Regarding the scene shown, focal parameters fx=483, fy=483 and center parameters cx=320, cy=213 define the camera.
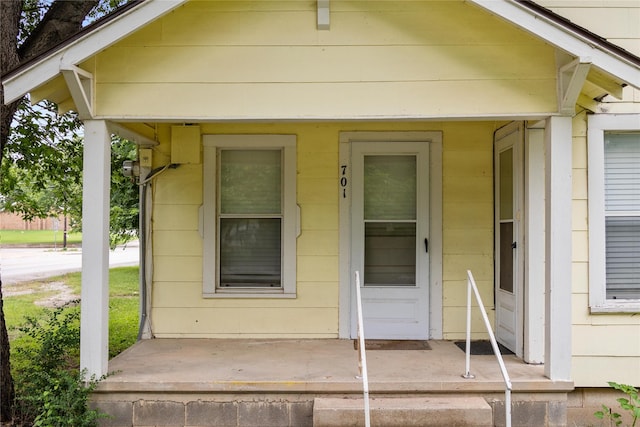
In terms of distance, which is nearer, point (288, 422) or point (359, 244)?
point (288, 422)

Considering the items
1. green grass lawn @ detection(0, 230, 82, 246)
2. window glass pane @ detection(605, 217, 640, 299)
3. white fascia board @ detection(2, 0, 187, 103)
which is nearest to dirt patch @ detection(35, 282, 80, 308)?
white fascia board @ detection(2, 0, 187, 103)

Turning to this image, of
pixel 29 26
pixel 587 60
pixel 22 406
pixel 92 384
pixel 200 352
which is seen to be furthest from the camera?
pixel 29 26

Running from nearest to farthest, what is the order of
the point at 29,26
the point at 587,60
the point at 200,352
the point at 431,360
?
the point at 587,60 → the point at 431,360 → the point at 200,352 → the point at 29,26

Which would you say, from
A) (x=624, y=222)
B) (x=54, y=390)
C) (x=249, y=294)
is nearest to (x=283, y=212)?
(x=249, y=294)

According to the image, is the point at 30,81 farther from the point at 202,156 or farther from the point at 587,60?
the point at 587,60

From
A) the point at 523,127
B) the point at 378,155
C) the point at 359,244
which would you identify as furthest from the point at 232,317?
the point at 523,127

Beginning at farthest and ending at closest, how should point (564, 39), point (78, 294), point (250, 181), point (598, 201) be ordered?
point (78, 294) < point (250, 181) < point (598, 201) < point (564, 39)

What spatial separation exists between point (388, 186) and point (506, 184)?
1122 millimetres

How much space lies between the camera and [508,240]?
14.8 ft

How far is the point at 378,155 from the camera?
490 centimetres

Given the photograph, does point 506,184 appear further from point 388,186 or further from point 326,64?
point 326,64

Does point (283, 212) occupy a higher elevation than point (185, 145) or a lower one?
lower

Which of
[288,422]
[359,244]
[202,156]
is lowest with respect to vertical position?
[288,422]

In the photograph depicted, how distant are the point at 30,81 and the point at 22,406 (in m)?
2.50
